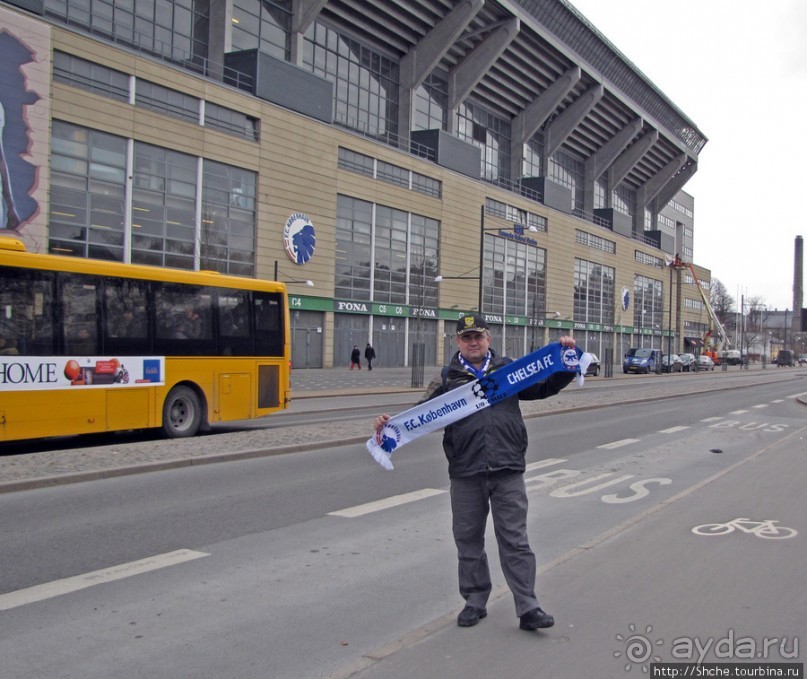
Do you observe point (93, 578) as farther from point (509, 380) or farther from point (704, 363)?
point (704, 363)

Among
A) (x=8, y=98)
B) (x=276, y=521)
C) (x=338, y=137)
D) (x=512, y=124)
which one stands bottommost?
(x=276, y=521)

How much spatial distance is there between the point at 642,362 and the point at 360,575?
5743cm

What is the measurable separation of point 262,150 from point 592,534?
122ft

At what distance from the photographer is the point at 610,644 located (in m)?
4.35

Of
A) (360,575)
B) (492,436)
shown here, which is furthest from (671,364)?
(492,436)

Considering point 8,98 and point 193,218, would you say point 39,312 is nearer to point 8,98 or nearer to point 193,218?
point 8,98

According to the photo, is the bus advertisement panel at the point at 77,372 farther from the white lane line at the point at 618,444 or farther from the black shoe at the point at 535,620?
the black shoe at the point at 535,620

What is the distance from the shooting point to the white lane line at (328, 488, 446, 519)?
8.16 meters

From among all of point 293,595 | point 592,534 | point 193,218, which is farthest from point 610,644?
point 193,218

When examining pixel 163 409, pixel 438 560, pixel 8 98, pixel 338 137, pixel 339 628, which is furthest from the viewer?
pixel 338 137

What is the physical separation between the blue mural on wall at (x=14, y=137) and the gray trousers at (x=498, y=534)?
96.5 feet

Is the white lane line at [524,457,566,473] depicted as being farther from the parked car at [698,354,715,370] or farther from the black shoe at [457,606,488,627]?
the parked car at [698,354,715,370]

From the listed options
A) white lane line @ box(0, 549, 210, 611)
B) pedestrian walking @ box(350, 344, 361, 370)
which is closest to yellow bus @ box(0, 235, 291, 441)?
white lane line @ box(0, 549, 210, 611)

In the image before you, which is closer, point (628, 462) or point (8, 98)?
point (628, 462)
